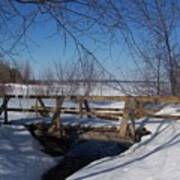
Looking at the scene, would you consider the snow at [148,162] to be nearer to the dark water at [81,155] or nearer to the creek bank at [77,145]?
the creek bank at [77,145]

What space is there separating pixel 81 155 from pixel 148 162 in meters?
4.64

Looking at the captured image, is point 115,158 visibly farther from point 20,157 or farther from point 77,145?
point 77,145

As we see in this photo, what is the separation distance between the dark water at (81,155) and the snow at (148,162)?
896 mm

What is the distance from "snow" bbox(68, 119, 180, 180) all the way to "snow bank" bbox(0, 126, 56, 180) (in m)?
1.20

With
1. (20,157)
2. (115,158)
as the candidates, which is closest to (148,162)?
(115,158)

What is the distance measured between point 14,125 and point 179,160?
6.51 metres

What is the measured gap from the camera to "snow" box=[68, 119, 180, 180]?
9.25 m

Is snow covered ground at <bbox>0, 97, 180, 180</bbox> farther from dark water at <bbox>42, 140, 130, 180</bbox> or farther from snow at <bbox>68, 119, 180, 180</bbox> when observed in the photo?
dark water at <bbox>42, 140, 130, 180</bbox>

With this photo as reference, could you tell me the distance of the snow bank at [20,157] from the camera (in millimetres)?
10751

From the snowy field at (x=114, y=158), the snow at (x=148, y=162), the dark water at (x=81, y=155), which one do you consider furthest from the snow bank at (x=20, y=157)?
the snow at (x=148, y=162)

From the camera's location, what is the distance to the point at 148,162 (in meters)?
10.3

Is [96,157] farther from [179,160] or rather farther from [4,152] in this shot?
[179,160]

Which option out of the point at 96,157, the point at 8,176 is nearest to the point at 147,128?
the point at 96,157

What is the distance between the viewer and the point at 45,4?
565cm
